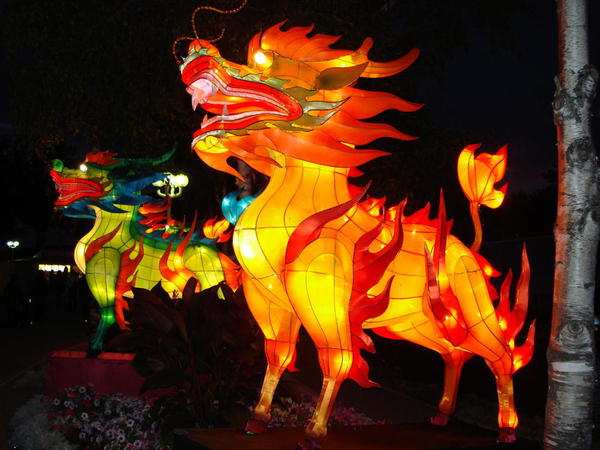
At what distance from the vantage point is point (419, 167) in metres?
11.0

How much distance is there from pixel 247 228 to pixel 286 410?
2563 mm

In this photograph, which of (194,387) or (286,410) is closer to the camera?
(194,387)

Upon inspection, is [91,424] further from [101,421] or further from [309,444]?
[309,444]

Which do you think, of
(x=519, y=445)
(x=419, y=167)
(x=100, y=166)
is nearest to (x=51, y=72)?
(x=100, y=166)

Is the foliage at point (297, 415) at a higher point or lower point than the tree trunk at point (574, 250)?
lower

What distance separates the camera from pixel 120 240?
834 centimetres

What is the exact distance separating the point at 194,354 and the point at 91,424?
3.44 ft

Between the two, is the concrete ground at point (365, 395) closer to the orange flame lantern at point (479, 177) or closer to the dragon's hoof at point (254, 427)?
the dragon's hoof at point (254, 427)

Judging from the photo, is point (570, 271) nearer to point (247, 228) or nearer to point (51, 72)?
point (247, 228)

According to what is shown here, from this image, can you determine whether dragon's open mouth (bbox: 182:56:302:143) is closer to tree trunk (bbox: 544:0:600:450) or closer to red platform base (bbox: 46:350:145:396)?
tree trunk (bbox: 544:0:600:450)

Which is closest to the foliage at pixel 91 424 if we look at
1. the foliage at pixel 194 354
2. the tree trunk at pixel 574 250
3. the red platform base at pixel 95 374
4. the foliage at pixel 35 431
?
the foliage at pixel 35 431

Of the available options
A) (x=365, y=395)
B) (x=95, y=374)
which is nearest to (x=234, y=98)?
(x=95, y=374)

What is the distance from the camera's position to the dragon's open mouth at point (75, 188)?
8117 mm

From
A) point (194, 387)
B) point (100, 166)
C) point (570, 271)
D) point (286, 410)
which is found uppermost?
point (100, 166)
